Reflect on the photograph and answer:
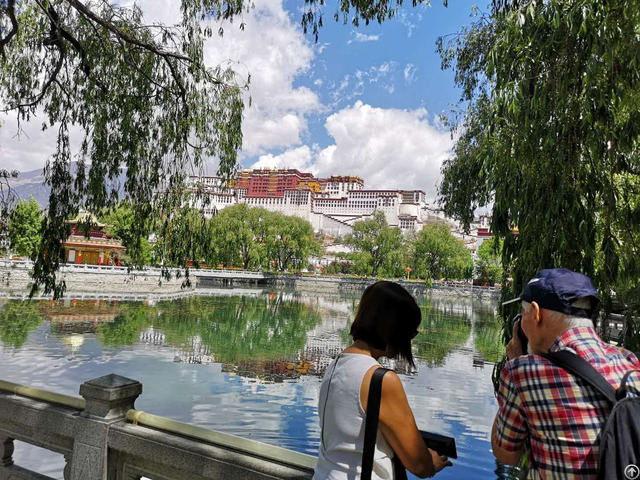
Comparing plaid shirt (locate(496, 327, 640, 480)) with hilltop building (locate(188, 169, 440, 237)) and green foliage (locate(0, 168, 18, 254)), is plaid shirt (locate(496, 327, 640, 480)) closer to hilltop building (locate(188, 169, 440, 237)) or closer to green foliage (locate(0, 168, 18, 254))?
green foliage (locate(0, 168, 18, 254))

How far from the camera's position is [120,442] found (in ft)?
7.39

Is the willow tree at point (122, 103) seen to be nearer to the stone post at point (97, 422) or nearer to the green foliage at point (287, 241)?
the stone post at point (97, 422)

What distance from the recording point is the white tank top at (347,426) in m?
1.17

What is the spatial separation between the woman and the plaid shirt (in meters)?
0.21

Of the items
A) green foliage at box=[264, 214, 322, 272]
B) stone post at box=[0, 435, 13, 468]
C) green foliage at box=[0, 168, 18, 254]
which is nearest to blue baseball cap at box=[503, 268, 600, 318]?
stone post at box=[0, 435, 13, 468]

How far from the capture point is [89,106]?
4.61 metres

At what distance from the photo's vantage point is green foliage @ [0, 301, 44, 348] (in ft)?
37.6

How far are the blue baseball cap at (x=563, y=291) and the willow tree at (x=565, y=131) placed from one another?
1.30m

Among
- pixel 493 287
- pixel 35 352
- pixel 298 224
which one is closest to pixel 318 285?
pixel 298 224

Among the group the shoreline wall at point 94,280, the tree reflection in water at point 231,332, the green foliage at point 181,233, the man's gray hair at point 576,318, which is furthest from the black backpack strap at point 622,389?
the shoreline wall at point 94,280

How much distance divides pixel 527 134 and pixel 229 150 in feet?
9.78

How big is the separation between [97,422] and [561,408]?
6.65ft

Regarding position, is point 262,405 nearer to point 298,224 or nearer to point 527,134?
point 527,134

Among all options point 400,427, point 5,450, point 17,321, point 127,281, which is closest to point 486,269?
point 127,281
